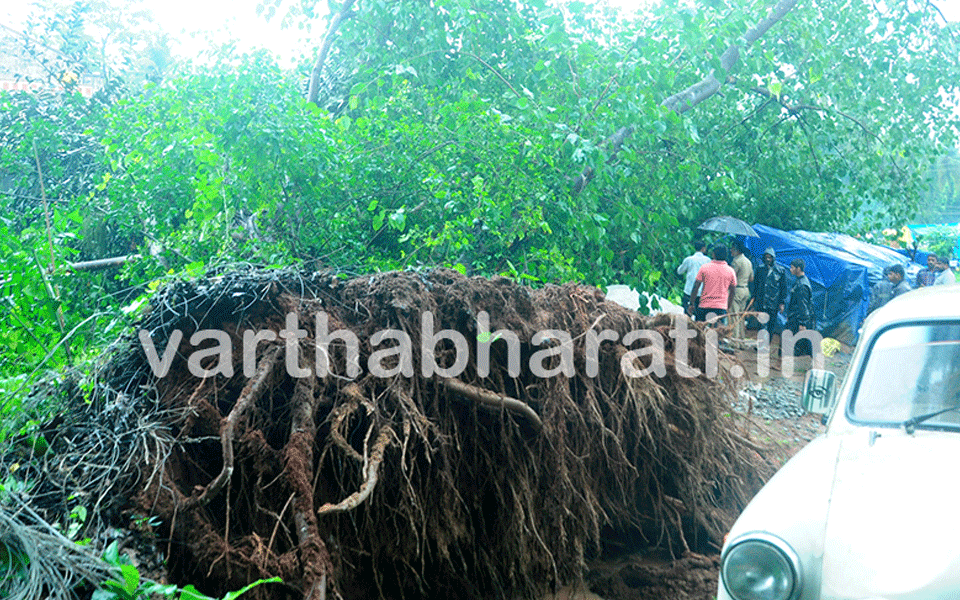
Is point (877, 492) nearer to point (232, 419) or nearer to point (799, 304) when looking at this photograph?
point (232, 419)

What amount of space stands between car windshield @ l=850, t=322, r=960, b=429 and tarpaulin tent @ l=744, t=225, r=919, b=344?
11755mm

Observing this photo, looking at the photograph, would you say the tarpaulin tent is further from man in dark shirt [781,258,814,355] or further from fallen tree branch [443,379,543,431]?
fallen tree branch [443,379,543,431]

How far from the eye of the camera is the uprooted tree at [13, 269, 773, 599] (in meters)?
2.92

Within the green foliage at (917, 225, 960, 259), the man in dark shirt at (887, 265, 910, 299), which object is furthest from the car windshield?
the green foliage at (917, 225, 960, 259)

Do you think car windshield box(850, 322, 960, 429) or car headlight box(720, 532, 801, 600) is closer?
car headlight box(720, 532, 801, 600)

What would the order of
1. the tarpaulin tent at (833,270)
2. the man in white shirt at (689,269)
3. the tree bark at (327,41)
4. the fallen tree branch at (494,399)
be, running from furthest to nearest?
1. the tarpaulin tent at (833,270)
2. the man in white shirt at (689,269)
3. the tree bark at (327,41)
4. the fallen tree branch at (494,399)

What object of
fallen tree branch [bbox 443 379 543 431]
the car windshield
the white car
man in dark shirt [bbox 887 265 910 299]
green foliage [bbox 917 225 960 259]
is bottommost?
fallen tree branch [bbox 443 379 543 431]

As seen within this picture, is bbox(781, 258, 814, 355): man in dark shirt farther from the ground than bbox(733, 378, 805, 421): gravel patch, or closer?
farther from the ground

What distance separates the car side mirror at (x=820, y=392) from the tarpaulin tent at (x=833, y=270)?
11.5 m

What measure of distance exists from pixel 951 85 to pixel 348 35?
32.4 feet

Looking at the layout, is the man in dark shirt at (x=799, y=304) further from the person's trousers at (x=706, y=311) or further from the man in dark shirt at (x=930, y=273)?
the person's trousers at (x=706, y=311)

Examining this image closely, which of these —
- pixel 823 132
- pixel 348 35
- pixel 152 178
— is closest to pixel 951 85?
pixel 823 132

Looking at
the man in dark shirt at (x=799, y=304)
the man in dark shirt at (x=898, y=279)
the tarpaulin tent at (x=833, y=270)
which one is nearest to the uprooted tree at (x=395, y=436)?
the man in dark shirt at (x=799, y=304)

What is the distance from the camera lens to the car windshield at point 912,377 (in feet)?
9.75
